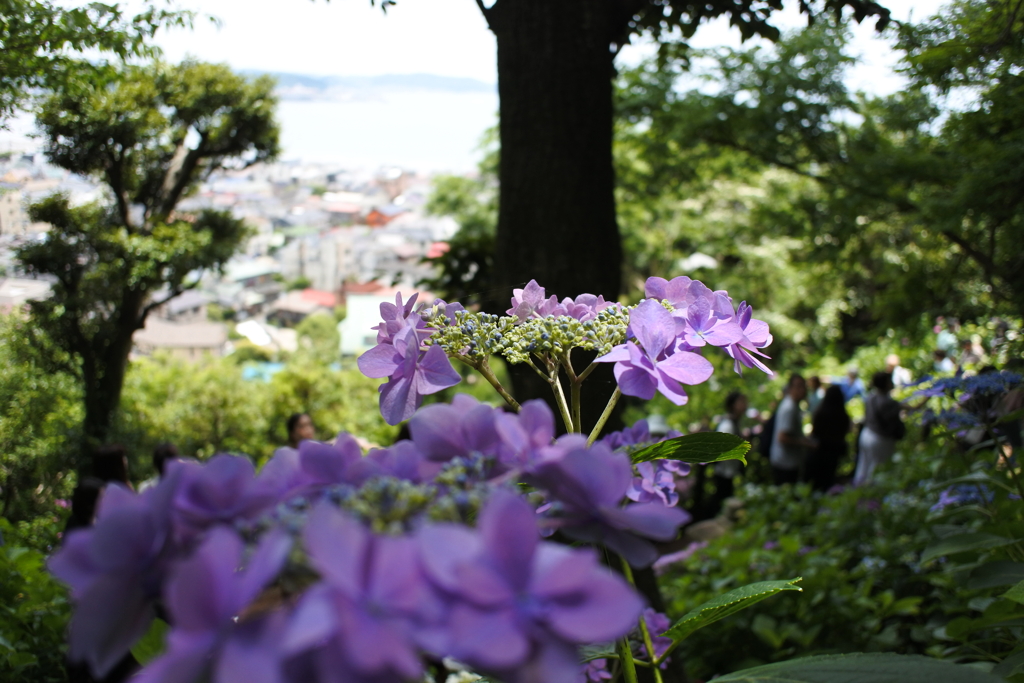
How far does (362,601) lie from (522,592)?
3.5 inches

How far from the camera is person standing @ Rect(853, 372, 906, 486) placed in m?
5.38

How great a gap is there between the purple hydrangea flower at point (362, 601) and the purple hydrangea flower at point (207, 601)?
24 mm

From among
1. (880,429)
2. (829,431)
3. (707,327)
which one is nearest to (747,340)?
(707,327)

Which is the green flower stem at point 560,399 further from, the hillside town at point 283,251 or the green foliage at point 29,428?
the green foliage at point 29,428

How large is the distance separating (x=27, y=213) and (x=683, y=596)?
3312mm

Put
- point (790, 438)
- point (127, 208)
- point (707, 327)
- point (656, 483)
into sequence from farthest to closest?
point (790, 438) < point (127, 208) < point (656, 483) < point (707, 327)

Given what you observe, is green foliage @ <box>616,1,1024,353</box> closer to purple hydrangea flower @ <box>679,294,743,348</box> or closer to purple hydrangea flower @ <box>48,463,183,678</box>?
purple hydrangea flower @ <box>679,294,743,348</box>

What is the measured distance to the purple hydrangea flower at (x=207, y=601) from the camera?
366 mm

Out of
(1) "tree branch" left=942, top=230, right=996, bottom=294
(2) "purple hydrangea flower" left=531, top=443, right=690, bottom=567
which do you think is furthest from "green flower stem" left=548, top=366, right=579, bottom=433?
(1) "tree branch" left=942, top=230, right=996, bottom=294

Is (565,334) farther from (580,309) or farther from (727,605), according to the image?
(727,605)

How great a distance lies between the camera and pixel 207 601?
0.38 metres

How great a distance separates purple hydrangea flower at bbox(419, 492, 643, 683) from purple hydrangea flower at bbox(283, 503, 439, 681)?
2 centimetres

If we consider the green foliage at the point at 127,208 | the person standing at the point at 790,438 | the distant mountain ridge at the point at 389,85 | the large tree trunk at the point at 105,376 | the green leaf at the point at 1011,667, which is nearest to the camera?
the green leaf at the point at 1011,667

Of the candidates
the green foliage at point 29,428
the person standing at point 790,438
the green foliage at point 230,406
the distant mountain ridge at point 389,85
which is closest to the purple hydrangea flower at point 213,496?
the green foliage at point 29,428
